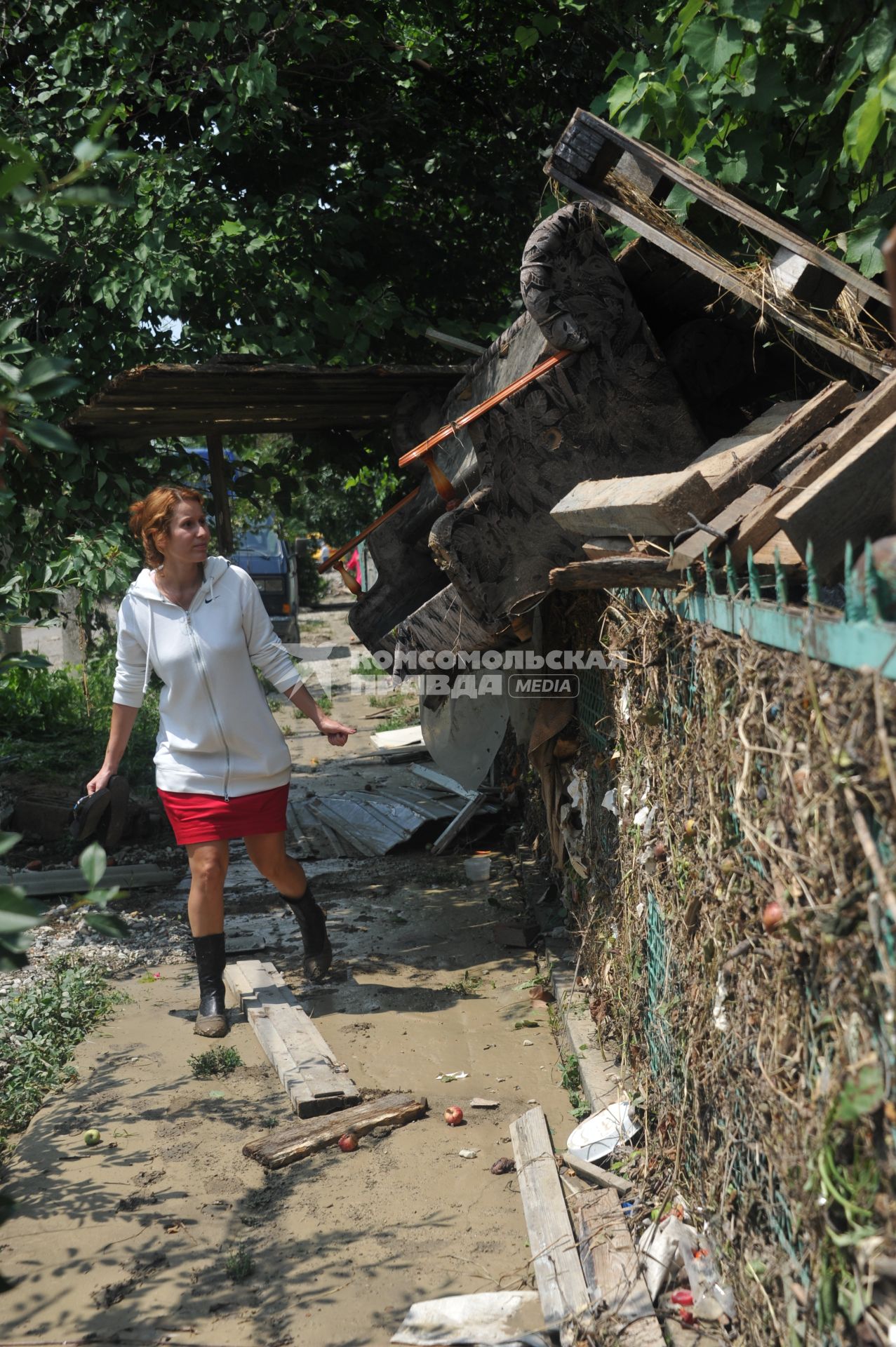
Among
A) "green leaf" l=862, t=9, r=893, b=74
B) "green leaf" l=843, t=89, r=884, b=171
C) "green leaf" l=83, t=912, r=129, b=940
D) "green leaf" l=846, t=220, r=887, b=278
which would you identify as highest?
"green leaf" l=862, t=9, r=893, b=74

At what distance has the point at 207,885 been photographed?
4.63 metres

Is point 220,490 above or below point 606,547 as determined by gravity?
above

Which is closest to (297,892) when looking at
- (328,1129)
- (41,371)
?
(328,1129)

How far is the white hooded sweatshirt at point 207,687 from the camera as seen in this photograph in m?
4.59

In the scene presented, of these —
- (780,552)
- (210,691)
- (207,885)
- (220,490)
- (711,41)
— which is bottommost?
(207,885)

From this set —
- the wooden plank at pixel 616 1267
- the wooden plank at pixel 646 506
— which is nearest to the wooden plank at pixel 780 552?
the wooden plank at pixel 646 506

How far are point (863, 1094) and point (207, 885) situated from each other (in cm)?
338

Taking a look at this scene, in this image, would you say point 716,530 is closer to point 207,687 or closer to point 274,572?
point 207,687

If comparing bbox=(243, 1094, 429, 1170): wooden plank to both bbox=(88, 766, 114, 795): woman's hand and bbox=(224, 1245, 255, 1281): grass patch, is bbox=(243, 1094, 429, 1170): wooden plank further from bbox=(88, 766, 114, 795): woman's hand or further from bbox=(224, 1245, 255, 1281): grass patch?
bbox=(88, 766, 114, 795): woman's hand

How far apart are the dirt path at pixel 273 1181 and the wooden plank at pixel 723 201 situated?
9.43ft

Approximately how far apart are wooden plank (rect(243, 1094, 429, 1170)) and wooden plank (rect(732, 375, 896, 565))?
233 centimetres

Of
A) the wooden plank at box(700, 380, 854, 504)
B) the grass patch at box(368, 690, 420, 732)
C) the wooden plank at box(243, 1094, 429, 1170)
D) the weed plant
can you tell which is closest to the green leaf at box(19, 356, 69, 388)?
the wooden plank at box(700, 380, 854, 504)

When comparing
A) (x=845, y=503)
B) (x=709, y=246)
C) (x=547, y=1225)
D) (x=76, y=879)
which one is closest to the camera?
(x=845, y=503)

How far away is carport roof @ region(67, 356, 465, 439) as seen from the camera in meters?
4.86
